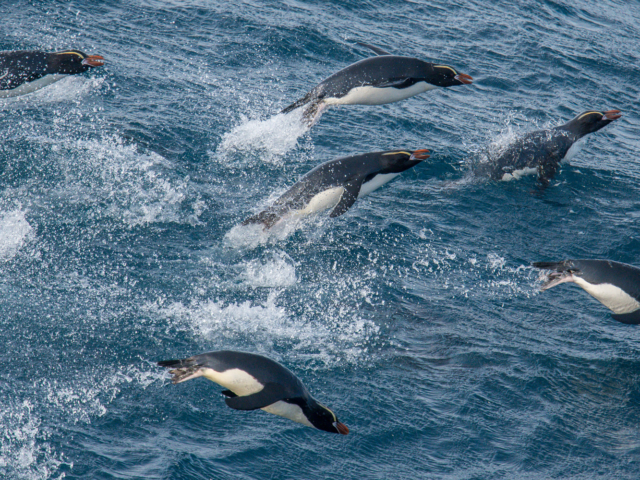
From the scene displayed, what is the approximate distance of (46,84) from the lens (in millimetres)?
11188

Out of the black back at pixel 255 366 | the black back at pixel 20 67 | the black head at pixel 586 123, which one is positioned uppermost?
the black head at pixel 586 123

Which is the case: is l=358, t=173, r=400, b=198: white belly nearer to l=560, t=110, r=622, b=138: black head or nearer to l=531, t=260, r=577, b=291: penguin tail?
l=531, t=260, r=577, b=291: penguin tail

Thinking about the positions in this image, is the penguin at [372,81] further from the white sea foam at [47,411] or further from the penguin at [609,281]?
the white sea foam at [47,411]

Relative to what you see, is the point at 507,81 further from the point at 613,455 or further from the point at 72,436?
the point at 72,436

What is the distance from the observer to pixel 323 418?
6.02 metres

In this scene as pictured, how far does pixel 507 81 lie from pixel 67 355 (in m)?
11.6

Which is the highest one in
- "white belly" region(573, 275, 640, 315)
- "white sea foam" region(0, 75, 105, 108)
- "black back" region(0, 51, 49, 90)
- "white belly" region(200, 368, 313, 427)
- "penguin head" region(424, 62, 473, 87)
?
"penguin head" region(424, 62, 473, 87)

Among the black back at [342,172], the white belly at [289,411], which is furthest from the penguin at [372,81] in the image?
the white belly at [289,411]

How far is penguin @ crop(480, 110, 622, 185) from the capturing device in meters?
11.2

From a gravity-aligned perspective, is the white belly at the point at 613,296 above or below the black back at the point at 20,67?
below

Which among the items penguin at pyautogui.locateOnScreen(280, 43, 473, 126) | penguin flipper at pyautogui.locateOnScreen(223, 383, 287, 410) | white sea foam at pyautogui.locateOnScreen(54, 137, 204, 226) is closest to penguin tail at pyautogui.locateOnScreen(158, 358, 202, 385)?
penguin flipper at pyautogui.locateOnScreen(223, 383, 287, 410)

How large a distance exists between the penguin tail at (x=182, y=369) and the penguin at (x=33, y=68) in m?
6.60

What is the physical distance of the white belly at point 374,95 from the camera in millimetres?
10328

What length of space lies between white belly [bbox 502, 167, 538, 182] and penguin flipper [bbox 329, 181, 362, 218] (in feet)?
9.99
